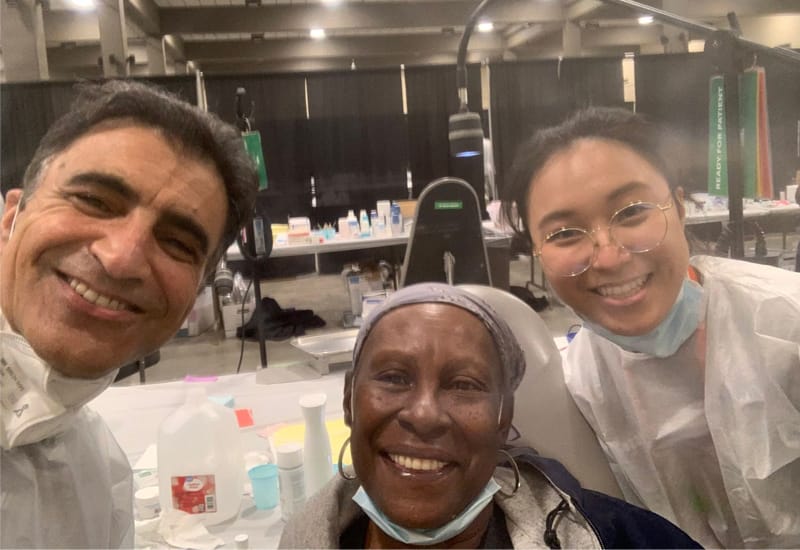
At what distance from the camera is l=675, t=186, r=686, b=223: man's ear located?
0.92m

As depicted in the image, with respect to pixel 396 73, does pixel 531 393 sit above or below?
below

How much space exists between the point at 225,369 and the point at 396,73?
2796 millimetres

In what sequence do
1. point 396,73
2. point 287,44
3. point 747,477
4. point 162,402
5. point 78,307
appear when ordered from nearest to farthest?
1. point 78,307
2. point 747,477
3. point 162,402
4. point 396,73
5. point 287,44

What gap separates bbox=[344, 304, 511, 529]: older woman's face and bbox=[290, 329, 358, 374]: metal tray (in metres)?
0.87

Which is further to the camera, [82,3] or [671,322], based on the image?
[82,3]

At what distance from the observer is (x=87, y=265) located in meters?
0.67

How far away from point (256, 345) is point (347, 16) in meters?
2.19

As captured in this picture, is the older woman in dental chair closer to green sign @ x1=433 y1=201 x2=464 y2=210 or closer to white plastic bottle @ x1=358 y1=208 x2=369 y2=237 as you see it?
green sign @ x1=433 y1=201 x2=464 y2=210

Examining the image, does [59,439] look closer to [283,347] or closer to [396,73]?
[283,347]

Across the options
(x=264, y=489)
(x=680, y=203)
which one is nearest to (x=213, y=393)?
(x=264, y=489)

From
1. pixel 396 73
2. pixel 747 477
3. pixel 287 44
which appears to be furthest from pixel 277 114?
pixel 747 477

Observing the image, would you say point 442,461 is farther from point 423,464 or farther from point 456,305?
point 456,305

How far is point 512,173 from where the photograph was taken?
1.00 metres

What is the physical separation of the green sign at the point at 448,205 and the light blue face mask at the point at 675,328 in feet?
1.83
